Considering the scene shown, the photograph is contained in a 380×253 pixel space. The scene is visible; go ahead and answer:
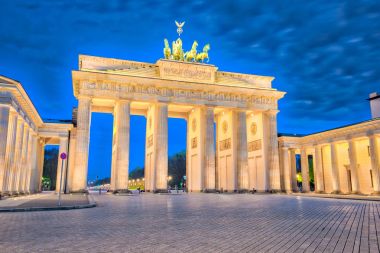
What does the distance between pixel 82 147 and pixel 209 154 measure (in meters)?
17.0

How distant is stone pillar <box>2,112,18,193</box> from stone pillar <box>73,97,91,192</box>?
8.62 m

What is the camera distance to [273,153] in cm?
4762

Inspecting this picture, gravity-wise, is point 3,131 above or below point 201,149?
below

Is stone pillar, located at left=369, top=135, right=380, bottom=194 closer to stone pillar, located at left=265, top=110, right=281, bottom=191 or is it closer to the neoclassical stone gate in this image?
stone pillar, located at left=265, top=110, right=281, bottom=191

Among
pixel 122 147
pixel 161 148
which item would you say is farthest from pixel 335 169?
pixel 122 147

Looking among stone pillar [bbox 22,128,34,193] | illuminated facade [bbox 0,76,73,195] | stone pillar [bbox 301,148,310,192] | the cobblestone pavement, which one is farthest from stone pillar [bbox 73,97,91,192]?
stone pillar [bbox 301,148,310,192]

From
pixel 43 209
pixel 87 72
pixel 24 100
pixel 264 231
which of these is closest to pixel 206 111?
pixel 87 72

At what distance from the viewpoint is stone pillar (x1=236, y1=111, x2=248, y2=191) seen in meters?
45.0

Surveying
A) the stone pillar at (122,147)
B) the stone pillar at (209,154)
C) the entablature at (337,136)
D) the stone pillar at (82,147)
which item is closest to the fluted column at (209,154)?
the stone pillar at (209,154)

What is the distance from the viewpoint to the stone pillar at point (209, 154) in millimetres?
43219

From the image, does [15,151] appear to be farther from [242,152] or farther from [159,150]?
[242,152]

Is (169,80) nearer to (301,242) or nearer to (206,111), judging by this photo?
(206,111)

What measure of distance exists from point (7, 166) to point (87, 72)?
1517cm

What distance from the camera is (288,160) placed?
5316 cm
